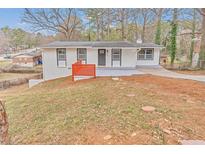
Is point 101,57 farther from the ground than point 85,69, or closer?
farther from the ground

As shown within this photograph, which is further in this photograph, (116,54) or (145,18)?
(145,18)

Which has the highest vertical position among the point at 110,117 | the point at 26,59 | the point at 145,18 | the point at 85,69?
the point at 145,18

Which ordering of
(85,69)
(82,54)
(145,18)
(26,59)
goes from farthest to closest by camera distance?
(26,59) → (145,18) → (82,54) → (85,69)

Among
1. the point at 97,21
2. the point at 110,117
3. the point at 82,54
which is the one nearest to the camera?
the point at 110,117

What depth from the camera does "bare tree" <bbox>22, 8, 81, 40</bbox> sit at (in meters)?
14.2

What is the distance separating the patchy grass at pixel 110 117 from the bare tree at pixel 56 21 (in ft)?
33.0

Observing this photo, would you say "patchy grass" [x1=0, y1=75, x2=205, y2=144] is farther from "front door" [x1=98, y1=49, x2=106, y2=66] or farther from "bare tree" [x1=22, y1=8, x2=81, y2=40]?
"bare tree" [x1=22, y1=8, x2=81, y2=40]

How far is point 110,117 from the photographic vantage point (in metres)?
3.73

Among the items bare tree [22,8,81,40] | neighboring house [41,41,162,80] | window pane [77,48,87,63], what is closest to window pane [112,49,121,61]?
neighboring house [41,41,162,80]

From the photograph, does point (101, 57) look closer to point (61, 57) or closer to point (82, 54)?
point (82, 54)

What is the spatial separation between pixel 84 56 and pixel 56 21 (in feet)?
22.2

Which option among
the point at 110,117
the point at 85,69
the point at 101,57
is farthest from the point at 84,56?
the point at 110,117

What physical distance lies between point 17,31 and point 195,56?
1380cm
